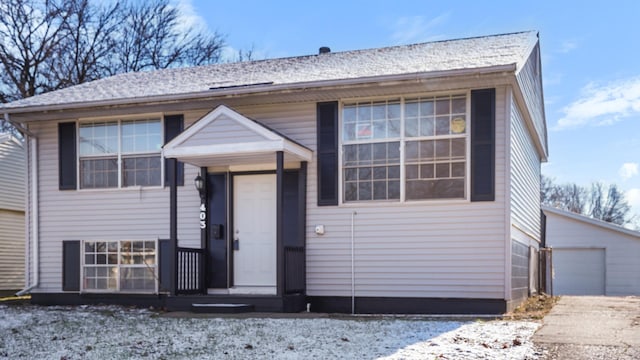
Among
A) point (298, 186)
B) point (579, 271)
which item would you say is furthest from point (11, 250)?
point (579, 271)

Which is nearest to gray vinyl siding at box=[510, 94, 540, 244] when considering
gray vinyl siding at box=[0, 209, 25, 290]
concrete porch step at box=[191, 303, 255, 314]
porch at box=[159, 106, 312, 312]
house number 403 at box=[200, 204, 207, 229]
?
porch at box=[159, 106, 312, 312]

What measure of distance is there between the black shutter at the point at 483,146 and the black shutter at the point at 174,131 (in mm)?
4648

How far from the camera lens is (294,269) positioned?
9.23 m

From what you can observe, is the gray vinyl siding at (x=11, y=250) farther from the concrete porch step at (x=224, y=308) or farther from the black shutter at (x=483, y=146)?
the black shutter at (x=483, y=146)

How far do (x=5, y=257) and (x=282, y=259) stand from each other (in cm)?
962

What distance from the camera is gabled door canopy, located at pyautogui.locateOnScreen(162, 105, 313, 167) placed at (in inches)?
352

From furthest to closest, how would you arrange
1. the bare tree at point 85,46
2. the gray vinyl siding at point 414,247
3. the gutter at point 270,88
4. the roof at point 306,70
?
the bare tree at point 85,46, the roof at point 306,70, the gray vinyl siding at point 414,247, the gutter at point 270,88

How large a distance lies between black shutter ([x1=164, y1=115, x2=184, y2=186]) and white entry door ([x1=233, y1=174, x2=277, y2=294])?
1035 mm

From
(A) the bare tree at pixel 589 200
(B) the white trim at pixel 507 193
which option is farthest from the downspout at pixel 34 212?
(A) the bare tree at pixel 589 200

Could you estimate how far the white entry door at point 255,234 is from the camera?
9.93 metres

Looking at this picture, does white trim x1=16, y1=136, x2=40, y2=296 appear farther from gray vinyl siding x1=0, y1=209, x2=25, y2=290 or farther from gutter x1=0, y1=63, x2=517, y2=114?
gray vinyl siding x1=0, y1=209, x2=25, y2=290

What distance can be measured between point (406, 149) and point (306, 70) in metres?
2.52

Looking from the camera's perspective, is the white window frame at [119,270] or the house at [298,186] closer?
the house at [298,186]

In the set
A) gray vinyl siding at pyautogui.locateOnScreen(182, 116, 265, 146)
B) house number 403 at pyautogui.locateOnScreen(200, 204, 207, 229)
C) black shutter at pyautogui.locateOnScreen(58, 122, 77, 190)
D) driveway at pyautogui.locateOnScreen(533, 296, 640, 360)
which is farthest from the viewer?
black shutter at pyautogui.locateOnScreen(58, 122, 77, 190)
